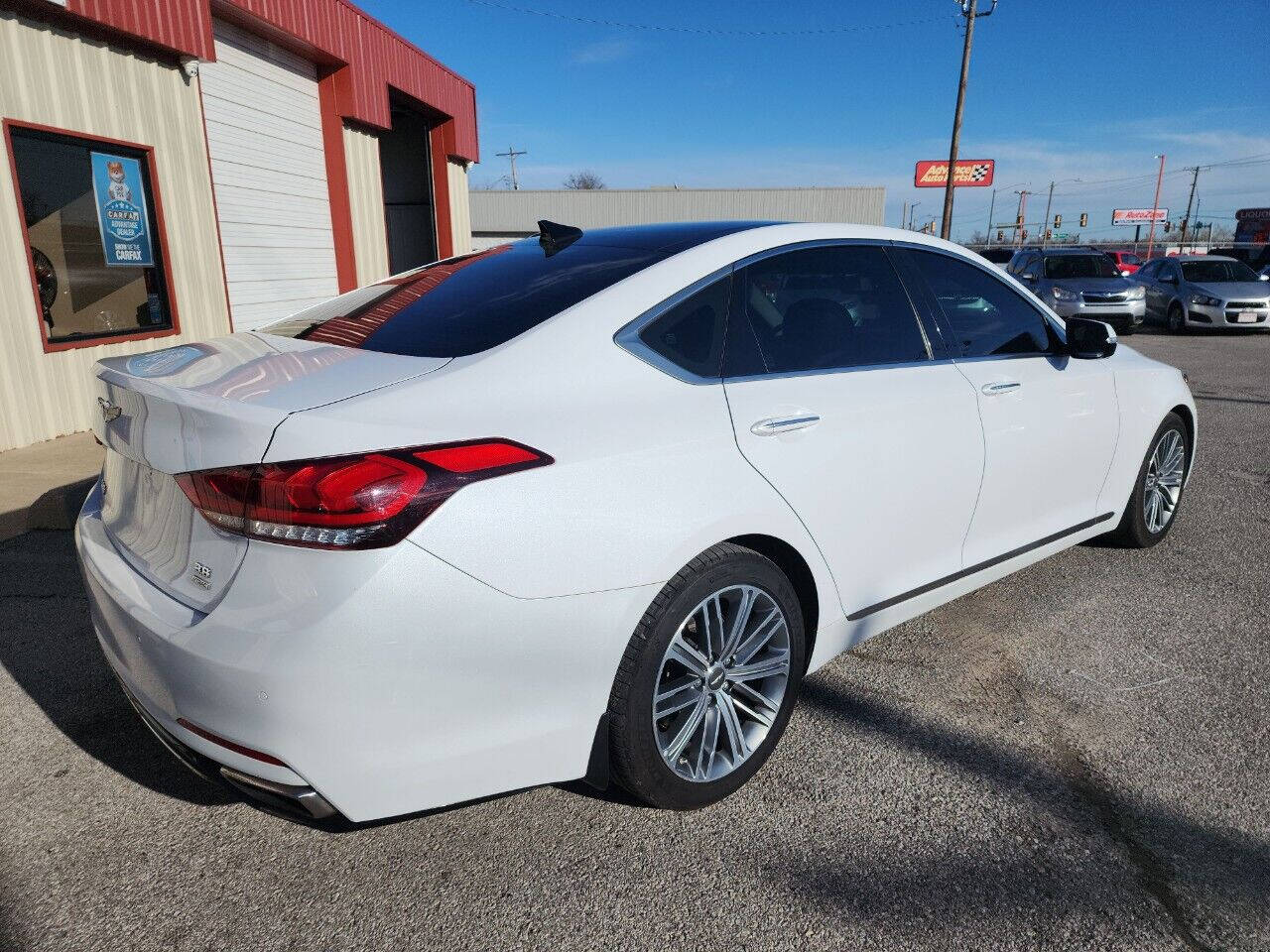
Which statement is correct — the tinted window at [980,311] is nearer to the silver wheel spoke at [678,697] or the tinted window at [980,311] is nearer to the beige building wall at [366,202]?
the silver wheel spoke at [678,697]

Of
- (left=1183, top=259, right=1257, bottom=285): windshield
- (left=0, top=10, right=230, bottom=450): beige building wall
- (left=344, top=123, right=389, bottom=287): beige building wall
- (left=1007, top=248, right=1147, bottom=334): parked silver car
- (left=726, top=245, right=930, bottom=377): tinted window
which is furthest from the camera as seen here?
(left=1183, top=259, right=1257, bottom=285): windshield

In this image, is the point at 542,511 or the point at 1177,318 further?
the point at 1177,318

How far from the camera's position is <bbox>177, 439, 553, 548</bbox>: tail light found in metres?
1.78

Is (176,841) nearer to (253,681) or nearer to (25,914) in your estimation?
(25,914)

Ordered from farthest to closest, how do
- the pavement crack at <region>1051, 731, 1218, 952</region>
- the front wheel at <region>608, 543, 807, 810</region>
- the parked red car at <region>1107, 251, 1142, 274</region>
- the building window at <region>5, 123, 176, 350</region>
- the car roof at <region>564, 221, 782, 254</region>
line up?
the parked red car at <region>1107, 251, 1142, 274</region>
the building window at <region>5, 123, 176, 350</region>
the car roof at <region>564, 221, 782, 254</region>
the front wheel at <region>608, 543, 807, 810</region>
the pavement crack at <region>1051, 731, 1218, 952</region>

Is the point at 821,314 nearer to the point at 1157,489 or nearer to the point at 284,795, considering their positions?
the point at 284,795

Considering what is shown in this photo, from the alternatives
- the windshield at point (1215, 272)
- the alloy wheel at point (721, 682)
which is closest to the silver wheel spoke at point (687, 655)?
the alloy wheel at point (721, 682)

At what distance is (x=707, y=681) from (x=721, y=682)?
57 mm

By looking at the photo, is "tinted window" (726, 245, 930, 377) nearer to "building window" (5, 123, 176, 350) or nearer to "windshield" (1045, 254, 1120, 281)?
"building window" (5, 123, 176, 350)

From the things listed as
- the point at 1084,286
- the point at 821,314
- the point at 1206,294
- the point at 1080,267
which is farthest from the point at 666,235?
the point at 1206,294

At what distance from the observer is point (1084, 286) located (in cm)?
1645

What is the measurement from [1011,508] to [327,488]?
2.61m

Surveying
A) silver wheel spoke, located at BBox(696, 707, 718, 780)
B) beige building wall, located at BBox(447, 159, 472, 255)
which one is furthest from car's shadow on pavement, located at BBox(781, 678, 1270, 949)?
beige building wall, located at BBox(447, 159, 472, 255)

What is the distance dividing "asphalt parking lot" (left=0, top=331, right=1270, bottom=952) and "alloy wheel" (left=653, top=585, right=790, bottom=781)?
0.17 m
